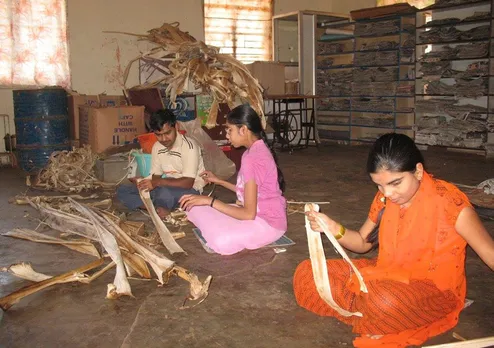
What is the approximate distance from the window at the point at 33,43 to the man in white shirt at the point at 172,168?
4633 millimetres

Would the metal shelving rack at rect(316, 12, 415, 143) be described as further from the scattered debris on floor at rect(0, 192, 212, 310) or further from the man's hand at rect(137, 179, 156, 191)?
the scattered debris on floor at rect(0, 192, 212, 310)

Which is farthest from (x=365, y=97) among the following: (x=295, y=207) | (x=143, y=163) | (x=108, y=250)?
(x=108, y=250)

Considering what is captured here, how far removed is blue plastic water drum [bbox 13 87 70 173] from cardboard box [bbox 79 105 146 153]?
0.60 metres

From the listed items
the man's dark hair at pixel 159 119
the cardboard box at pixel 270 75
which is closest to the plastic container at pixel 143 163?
the man's dark hair at pixel 159 119

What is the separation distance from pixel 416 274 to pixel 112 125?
16.5 ft

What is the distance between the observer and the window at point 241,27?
948cm

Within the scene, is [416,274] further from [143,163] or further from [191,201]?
[143,163]

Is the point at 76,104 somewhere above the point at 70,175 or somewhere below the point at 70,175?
above

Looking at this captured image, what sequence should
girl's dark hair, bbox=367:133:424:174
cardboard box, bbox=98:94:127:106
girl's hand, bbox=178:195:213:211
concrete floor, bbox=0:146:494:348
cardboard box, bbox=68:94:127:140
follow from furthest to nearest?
cardboard box, bbox=98:94:127:106
cardboard box, bbox=68:94:127:140
girl's hand, bbox=178:195:213:211
concrete floor, bbox=0:146:494:348
girl's dark hair, bbox=367:133:424:174

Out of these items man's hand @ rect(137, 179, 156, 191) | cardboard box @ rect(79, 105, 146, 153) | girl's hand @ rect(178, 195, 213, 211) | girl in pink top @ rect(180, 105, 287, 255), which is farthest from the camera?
cardboard box @ rect(79, 105, 146, 153)

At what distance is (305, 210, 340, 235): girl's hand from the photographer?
2.11 m

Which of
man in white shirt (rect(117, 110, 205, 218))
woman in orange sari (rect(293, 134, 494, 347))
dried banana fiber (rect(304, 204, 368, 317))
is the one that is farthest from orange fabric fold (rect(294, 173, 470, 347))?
man in white shirt (rect(117, 110, 205, 218))

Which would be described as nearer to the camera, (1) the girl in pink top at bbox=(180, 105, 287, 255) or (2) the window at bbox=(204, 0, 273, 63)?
(1) the girl in pink top at bbox=(180, 105, 287, 255)

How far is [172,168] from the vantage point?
14.2 ft
